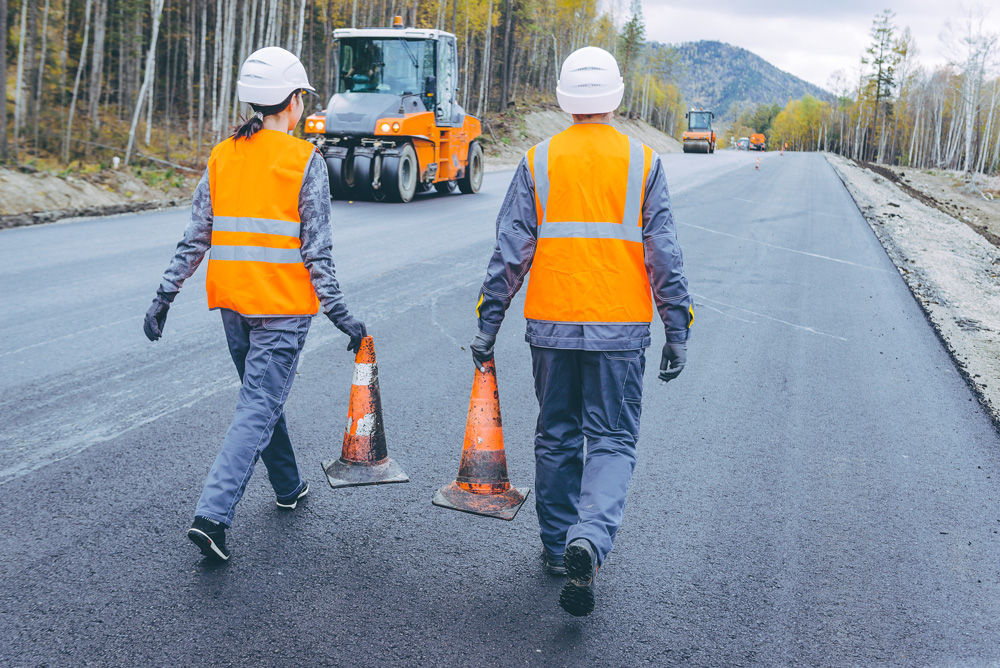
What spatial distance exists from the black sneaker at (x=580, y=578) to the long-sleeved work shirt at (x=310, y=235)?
1368 mm

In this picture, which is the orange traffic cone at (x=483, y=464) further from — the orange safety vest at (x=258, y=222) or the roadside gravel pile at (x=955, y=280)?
the roadside gravel pile at (x=955, y=280)

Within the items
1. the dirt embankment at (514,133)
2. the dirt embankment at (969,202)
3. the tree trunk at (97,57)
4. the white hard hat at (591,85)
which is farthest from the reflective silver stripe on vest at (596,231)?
the dirt embankment at (514,133)

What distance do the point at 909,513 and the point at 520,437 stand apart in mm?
2021

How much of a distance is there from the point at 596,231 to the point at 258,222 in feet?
4.35

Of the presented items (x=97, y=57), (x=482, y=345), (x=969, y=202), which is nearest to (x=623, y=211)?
(x=482, y=345)

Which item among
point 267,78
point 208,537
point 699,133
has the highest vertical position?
point 699,133

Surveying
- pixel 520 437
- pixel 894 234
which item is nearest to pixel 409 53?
pixel 894 234

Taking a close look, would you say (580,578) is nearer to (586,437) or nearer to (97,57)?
(586,437)

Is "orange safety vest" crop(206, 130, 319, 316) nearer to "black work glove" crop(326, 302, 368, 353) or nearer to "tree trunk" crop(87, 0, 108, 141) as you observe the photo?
"black work glove" crop(326, 302, 368, 353)

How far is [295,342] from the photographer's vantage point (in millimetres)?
3375

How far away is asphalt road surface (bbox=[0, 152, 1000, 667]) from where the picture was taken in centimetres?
284

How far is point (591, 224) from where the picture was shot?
117 inches

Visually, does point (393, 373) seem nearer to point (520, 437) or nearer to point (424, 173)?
point (520, 437)

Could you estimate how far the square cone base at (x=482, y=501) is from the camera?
3.72 meters
